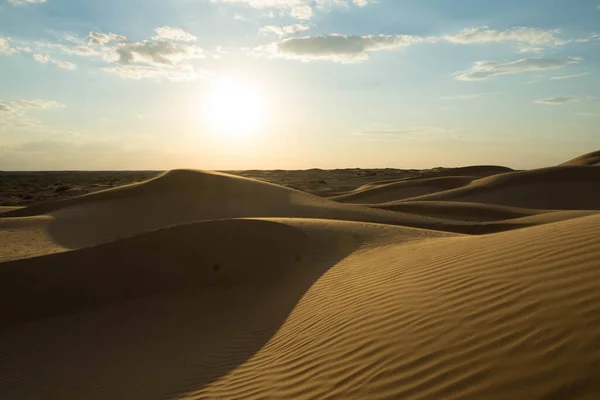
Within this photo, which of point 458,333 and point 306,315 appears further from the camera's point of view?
point 306,315

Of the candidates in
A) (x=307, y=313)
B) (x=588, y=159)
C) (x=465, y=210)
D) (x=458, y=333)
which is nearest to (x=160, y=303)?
(x=307, y=313)

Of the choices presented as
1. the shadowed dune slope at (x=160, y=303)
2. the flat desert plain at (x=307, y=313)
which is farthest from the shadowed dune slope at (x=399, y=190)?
the shadowed dune slope at (x=160, y=303)

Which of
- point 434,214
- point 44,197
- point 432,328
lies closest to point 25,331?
point 432,328

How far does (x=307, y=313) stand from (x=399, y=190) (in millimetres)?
A: 30417

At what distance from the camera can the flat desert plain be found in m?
3.49

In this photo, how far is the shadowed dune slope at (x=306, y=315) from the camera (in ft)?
11.4

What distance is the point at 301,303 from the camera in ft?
23.7

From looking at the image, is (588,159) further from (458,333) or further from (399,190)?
(458,333)

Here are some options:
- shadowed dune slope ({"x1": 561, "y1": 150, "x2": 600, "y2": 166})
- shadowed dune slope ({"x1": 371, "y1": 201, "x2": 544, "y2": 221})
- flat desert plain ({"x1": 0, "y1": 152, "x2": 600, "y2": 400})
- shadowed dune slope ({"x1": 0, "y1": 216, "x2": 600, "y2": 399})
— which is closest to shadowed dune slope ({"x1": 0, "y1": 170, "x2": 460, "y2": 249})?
flat desert plain ({"x1": 0, "y1": 152, "x2": 600, "y2": 400})

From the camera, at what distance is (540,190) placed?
93.3 ft

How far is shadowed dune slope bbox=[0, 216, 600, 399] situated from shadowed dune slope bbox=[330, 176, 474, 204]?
68.9 ft

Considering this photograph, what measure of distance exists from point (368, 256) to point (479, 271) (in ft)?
12.8

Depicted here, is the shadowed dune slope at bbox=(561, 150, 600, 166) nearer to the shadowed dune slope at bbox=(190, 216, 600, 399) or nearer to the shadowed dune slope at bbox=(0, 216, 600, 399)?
the shadowed dune slope at bbox=(0, 216, 600, 399)

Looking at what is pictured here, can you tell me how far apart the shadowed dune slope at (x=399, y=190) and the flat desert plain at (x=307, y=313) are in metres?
17.3
